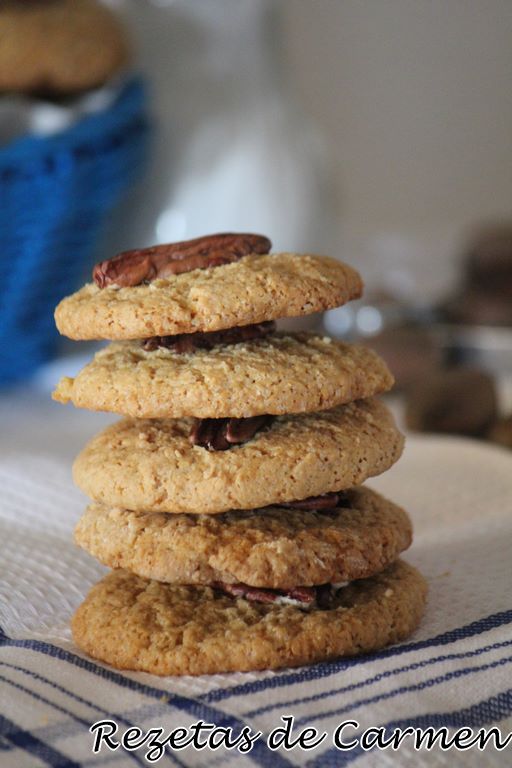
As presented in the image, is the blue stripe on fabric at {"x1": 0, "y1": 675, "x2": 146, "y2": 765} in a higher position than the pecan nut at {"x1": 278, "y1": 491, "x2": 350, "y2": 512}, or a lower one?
lower

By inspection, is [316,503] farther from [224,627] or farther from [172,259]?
[172,259]

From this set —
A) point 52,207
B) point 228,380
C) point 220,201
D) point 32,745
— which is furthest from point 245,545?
point 220,201

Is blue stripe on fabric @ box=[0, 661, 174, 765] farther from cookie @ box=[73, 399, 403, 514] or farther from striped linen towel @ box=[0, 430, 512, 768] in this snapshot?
cookie @ box=[73, 399, 403, 514]

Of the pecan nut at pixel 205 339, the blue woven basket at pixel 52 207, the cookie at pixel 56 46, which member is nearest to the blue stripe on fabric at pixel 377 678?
the pecan nut at pixel 205 339

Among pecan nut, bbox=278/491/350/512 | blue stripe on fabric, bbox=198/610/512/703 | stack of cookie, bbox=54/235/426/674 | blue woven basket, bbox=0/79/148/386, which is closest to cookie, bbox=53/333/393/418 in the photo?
stack of cookie, bbox=54/235/426/674

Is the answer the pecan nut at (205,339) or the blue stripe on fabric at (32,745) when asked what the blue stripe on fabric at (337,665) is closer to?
the blue stripe on fabric at (32,745)

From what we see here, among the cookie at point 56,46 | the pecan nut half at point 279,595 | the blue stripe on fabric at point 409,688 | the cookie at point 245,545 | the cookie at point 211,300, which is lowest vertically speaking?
the pecan nut half at point 279,595

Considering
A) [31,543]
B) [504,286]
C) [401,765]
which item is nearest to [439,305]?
[504,286]
